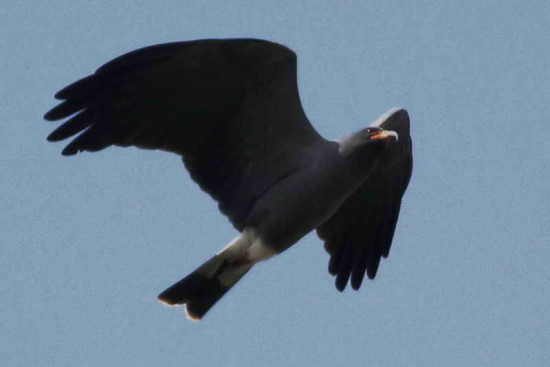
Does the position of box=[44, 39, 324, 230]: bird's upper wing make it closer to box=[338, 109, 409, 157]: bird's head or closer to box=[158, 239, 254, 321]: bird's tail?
box=[338, 109, 409, 157]: bird's head

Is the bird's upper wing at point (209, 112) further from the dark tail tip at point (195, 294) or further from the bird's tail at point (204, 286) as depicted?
the dark tail tip at point (195, 294)

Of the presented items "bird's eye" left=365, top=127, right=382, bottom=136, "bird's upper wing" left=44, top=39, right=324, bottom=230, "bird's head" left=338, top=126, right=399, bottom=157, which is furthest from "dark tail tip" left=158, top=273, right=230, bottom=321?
"bird's eye" left=365, top=127, right=382, bottom=136

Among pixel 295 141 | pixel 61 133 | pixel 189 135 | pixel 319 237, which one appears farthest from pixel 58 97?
pixel 319 237

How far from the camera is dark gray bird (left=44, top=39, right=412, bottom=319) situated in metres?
13.3

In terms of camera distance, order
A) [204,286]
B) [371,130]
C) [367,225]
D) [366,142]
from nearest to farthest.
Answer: [366,142] < [371,130] < [204,286] < [367,225]

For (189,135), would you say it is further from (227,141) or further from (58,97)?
(58,97)

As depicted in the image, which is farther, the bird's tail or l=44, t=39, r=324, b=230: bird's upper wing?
the bird's tail

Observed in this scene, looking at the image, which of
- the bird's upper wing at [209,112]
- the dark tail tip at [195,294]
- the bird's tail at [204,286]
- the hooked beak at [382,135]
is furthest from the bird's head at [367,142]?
the dark tail tip at [195,294]

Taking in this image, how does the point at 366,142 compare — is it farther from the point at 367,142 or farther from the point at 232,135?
the point at 232,135

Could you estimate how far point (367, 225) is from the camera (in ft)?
49.9

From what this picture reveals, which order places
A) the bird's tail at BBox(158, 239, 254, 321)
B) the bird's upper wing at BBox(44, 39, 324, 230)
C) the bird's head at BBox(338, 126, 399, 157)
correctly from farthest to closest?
the bird's tail at BBox(158, 239, 254, 321)
the bird's head at BBox(338, 126, 399, 157)
the bird's upper wing at BBox(44, 39, 324, 230)

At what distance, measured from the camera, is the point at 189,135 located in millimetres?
13555

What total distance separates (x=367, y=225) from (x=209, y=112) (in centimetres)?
239

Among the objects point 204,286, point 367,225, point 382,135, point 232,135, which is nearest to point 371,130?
point 382,135
